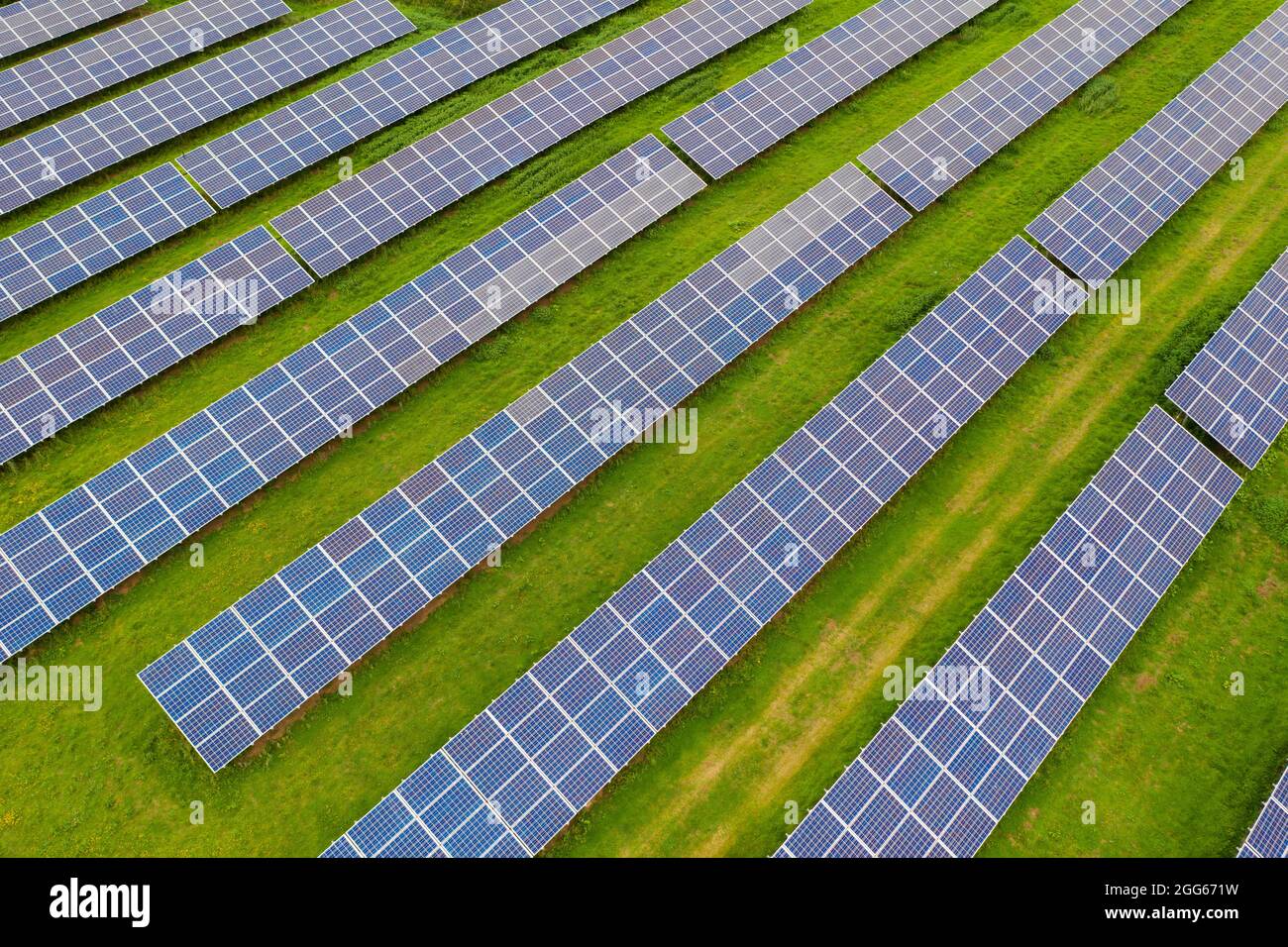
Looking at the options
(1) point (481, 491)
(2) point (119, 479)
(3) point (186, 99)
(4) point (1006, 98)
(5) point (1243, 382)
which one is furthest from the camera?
(4) point (1006, 98)

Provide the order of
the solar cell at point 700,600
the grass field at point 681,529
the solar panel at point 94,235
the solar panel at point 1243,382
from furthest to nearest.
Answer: the solar panel at point 94,235
the solar panel at point 1243,382
the grass field at point 681,529
the solar cell at point 700,600

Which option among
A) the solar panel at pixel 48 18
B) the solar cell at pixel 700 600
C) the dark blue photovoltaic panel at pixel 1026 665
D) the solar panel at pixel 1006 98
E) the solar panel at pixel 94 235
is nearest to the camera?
the solar cell at pixel 700 600

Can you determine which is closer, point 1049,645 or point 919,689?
point 919,689

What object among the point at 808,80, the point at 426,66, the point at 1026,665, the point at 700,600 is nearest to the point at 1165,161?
the point at 808,80

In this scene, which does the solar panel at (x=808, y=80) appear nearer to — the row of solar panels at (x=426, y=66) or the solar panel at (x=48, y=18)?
the row of solar panels at (x=426, y=66)

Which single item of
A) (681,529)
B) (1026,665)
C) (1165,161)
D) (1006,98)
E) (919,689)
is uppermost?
(1006,98)

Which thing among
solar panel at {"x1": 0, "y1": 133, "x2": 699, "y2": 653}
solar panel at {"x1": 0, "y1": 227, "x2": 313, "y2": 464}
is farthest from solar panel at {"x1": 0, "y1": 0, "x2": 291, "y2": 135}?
solar panel at {"x1": 0, "y1": 133, "x2": 699, "y2": 653}

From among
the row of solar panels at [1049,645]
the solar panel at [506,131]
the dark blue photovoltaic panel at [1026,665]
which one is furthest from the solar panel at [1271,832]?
the solar panel at [506,131]

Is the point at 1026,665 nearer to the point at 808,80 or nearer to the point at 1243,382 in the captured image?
the point at 1243,382
